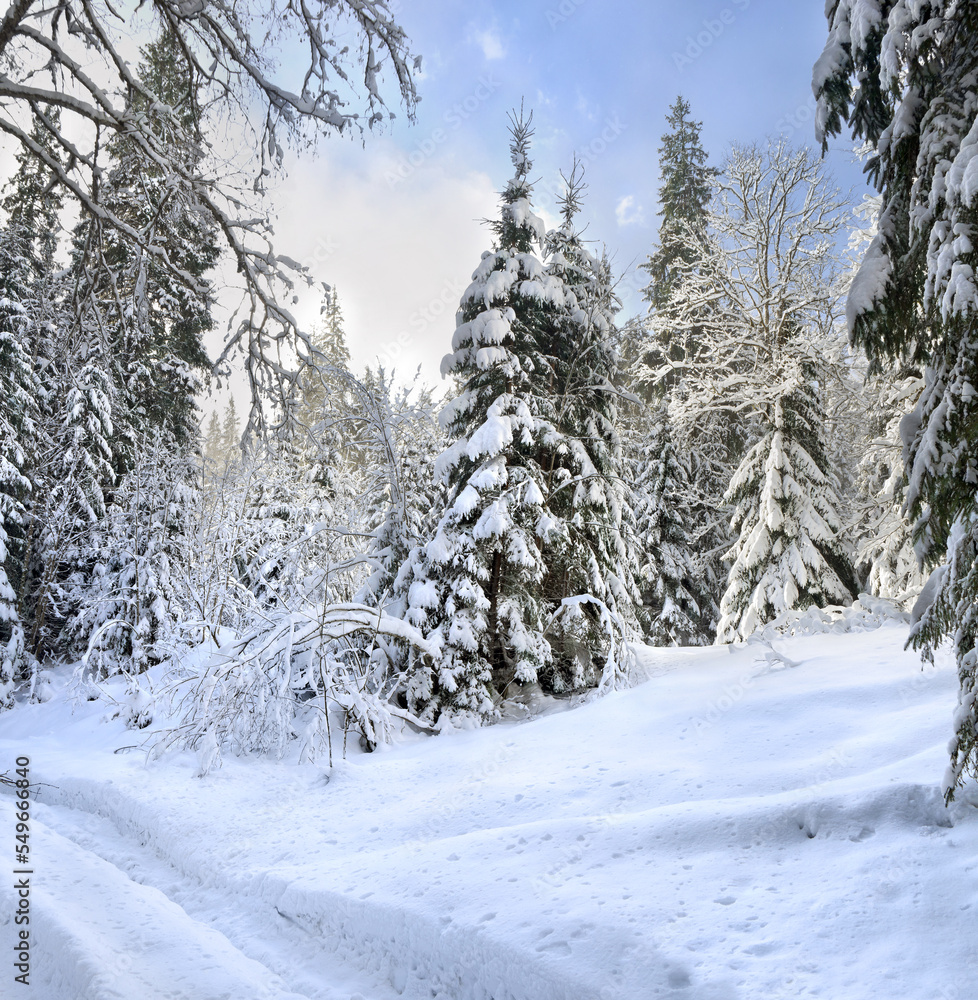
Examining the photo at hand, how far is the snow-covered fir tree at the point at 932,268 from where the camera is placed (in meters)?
3.17

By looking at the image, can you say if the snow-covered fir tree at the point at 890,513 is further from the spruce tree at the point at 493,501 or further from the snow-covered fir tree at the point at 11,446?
the snow-covered fir tree at the point at 11,446

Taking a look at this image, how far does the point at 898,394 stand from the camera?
11.0m

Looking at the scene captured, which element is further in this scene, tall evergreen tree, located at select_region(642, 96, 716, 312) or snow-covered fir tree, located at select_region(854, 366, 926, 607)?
tall evergreen tree, located at select_region(642, 96, 716, 312)

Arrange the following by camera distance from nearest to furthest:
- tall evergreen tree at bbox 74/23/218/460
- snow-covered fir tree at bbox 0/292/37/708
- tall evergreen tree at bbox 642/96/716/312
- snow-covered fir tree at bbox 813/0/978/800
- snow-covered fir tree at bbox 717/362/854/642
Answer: snow-covered fir tree at bbox 813/0/978/800 < tall evergreen tree at bbox 74/23/218/460 < snow-covered fir tree at bbox 717/362/854/642 < snow-covered fir tree at bbox 0/292/37/708 < tall evergreen tree at bbox 642/96/716/312

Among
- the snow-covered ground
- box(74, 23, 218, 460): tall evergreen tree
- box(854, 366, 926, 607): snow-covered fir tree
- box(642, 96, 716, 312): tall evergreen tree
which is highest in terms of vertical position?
box(642, 96, 716, 312): tall evergreen tree

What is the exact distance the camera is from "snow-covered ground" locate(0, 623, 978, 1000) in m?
2.92

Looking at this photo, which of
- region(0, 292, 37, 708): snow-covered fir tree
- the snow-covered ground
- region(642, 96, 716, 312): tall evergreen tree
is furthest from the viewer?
region(642, 96, 716, 312): tall evergreen tree

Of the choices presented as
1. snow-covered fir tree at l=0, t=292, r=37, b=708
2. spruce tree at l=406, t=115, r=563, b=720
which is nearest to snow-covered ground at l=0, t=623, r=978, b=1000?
spruce tree at l=406, t=115, r=563, b=720

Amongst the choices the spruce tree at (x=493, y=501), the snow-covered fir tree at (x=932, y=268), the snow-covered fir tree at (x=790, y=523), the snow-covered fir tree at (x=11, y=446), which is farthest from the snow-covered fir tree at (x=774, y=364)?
the snow-covered fir tree at (x=11, y=446)

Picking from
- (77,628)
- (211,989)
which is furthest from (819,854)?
(77,628)

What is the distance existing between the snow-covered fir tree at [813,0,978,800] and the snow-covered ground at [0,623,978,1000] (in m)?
0.76

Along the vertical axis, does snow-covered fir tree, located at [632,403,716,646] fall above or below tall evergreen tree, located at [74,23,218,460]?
below

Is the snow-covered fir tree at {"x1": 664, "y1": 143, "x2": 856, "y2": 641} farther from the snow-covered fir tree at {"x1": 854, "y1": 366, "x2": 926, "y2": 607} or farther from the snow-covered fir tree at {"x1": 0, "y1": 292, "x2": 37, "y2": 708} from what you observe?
the snow-covered fir tree at {"x1": 0, "y1": 292, "x2": 37, "y2": 708}

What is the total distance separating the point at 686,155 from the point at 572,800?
28944 millimetres
